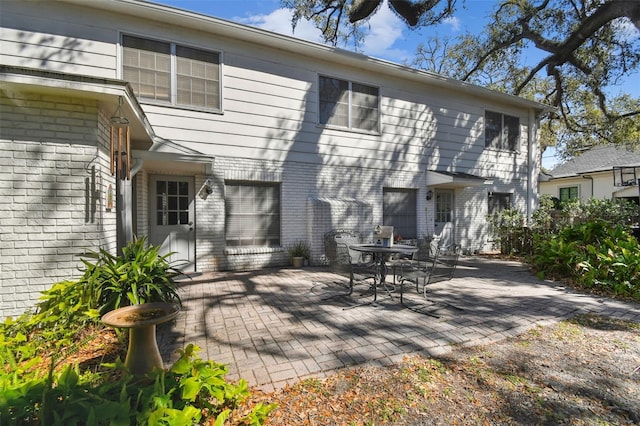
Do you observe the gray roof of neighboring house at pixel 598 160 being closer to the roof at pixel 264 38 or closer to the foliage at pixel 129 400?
the roof at pixel 264 38

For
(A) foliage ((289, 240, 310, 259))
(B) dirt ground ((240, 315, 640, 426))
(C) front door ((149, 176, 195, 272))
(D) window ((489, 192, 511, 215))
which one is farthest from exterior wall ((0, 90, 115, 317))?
(D) window ((489, 192, 511, 215))

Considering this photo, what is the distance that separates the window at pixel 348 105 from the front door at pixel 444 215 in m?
3.53

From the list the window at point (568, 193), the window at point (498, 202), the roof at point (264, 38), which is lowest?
the window at point (498, 202)

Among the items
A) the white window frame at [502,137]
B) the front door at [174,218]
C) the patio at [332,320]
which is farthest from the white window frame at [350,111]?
the white window frame at [502,137]

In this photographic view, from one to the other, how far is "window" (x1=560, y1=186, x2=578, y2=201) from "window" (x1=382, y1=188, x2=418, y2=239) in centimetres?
1776

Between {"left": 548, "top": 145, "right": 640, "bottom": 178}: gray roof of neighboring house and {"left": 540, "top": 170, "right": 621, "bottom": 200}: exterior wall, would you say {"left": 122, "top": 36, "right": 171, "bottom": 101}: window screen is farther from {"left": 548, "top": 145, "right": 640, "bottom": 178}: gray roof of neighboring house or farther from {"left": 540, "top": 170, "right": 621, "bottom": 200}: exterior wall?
{"left": 548, "top": 145, "right": 640, "bottom": 178}: gray roof of neighboring house

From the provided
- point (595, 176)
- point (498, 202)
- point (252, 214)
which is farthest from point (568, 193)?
point (252, 214)

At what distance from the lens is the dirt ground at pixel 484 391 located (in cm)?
216

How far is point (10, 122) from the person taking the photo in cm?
355

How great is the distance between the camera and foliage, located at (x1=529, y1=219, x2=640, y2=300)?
5.38 m

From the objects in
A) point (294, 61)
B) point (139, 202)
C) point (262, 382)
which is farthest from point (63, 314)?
point (294, 61)

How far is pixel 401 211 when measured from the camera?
9.58 meters

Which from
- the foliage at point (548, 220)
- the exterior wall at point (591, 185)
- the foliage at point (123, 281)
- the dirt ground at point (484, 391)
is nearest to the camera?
the dirt ground at point (484, 391)

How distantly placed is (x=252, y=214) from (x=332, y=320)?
14.1ft
